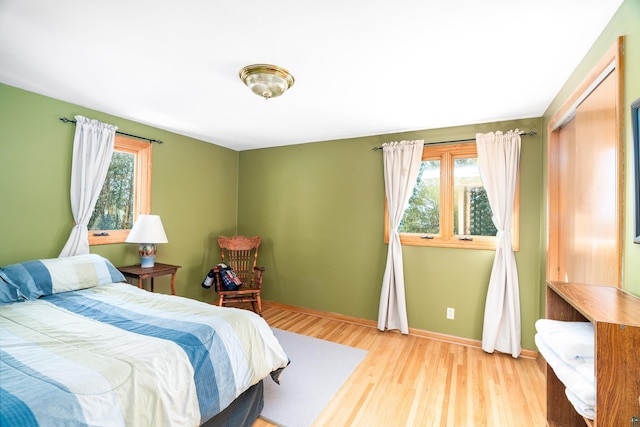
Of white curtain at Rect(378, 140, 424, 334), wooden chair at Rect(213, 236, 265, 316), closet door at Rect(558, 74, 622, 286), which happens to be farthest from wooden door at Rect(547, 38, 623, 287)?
wooden chair at Rect(213, 236, 265, 316)

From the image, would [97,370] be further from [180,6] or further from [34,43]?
[34,43]

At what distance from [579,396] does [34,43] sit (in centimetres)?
327

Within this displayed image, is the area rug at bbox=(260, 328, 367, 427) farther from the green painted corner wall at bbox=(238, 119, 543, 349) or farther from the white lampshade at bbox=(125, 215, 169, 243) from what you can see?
the white lampshade at bbox=(125, 215, 169, 243)

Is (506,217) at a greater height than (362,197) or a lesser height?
lesser

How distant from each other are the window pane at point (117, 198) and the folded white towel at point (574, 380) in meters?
3.81

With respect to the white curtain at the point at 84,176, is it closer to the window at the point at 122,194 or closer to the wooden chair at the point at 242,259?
the window at the point at 122,194

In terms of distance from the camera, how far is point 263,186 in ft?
14.6

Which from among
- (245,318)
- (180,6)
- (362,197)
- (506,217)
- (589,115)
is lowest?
(245,318)

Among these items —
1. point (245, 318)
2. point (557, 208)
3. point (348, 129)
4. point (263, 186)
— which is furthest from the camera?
point (263, 186)

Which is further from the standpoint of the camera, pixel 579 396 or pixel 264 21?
pixel 264 21

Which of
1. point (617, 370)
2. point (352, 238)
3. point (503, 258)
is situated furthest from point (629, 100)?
point (352, 238)

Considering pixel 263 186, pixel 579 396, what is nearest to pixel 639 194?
pixel 579 396

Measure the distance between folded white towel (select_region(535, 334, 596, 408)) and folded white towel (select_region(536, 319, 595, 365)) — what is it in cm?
3

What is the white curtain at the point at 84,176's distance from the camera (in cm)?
270
